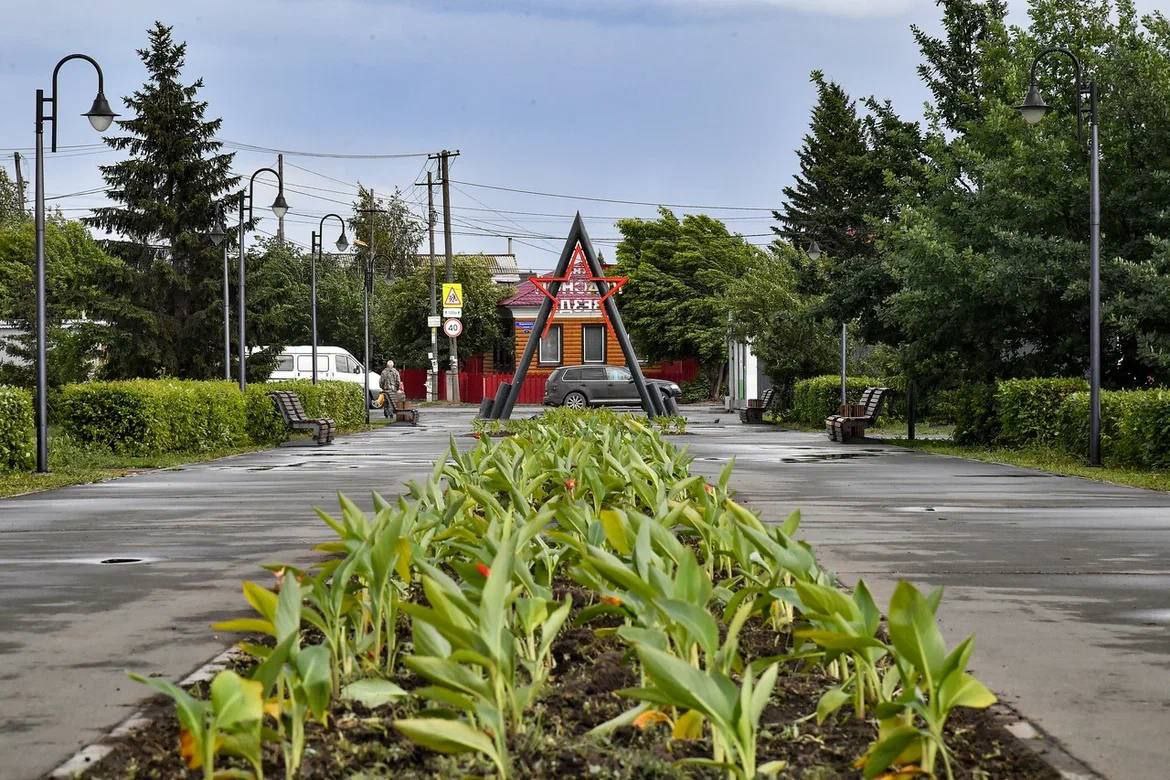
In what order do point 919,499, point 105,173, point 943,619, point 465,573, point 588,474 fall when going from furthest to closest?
point 105,173 < point 919,499 < point 588,474 < point 943,619 < point 465,573

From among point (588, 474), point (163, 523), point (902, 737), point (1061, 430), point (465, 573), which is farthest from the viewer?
point (1061, 430)

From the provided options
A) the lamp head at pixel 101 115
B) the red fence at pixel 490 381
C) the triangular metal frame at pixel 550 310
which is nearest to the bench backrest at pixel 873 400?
the triangular metal frame at pixel 550 310

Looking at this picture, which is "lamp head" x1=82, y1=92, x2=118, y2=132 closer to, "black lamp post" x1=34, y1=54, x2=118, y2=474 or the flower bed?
"black lamp post" x1=34, y1=54, x2=118, y2=474

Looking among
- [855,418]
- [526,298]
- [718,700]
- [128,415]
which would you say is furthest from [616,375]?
[718,700]

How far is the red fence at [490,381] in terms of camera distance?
211ft

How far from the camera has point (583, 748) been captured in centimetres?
407

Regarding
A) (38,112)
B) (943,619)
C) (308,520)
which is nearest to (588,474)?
(943,619)

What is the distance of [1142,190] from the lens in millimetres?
21656

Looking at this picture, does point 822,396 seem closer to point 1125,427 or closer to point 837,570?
point 1125,427

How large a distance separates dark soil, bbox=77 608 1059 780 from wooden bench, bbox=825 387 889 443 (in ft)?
71.6

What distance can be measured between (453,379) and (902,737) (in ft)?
191

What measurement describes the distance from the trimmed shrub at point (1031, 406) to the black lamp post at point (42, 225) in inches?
535

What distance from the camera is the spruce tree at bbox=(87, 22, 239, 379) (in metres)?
41.3

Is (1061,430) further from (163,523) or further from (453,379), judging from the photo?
(453,379)
